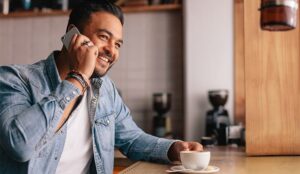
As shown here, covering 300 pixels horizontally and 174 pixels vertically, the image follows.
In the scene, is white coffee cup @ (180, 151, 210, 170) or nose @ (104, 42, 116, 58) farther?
nose @ (104, 42, 116, 58)

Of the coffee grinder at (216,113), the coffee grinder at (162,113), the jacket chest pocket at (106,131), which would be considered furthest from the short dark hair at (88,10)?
the coffee grinder at (162,113)

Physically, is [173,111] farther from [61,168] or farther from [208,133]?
[61,168]

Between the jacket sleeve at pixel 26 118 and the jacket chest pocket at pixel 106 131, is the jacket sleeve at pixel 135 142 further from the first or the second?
the jacket sleeve at pixel 26 118

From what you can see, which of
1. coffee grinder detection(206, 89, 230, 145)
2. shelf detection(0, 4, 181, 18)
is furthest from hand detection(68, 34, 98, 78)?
shelf detection(0, 4, 181, 18)

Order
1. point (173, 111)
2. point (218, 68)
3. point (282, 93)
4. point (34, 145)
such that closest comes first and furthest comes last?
point (34, 145) < point (282, 93) < point (218, 68) < point (173, 111)

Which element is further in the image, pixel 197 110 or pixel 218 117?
pixel 197 110

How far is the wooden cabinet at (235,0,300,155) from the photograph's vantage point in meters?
1.48

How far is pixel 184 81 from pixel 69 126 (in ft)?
6.60

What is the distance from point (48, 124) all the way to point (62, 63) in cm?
40

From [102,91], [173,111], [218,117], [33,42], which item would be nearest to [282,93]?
[102,91]

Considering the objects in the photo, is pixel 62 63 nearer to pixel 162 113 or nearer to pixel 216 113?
pixel 216 113

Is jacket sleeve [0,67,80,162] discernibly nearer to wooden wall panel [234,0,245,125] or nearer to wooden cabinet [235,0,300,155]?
wooden cabinet [235,0,300,155]

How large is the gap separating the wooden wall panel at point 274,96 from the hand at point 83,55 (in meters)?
0.54

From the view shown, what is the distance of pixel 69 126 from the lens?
1.54 metres
